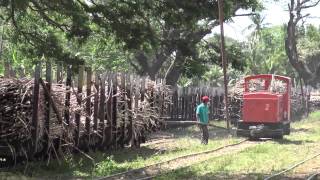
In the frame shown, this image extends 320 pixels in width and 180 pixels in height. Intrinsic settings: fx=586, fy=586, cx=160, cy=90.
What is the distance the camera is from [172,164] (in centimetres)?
1473

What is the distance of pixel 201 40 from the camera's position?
3250cm

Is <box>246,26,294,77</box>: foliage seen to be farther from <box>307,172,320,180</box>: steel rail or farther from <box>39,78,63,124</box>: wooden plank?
<box>39,78,63,124</box>: wooden plank

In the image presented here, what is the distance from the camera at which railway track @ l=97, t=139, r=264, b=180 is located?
1245 cm

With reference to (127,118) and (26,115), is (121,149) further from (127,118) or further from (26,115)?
(26,115)

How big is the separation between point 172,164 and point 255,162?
208cm

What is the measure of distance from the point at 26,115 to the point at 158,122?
8494 mm

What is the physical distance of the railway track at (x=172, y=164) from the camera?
12.5 meters

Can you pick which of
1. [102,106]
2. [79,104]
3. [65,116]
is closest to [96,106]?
[102,106]

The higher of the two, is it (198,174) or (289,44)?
(289,44)

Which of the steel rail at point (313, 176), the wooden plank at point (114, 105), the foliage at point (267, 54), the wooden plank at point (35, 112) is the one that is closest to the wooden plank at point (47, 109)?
the wooden plank at point (35, 112)

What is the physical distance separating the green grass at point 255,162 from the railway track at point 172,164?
441mm

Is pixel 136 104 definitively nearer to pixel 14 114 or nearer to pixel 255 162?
pixel 255 162

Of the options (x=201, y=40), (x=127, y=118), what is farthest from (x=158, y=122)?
(x=201, y=40)

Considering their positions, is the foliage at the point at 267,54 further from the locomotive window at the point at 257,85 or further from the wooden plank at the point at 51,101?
the wooden plank at the point at 51,101
